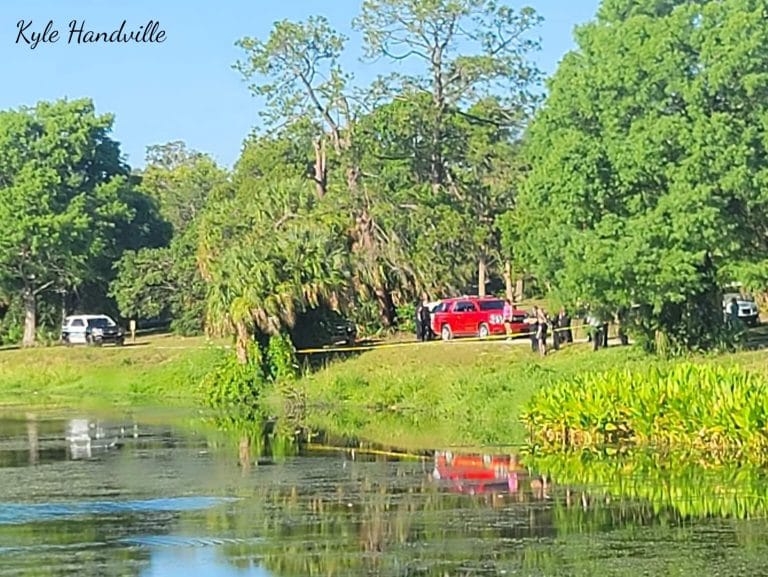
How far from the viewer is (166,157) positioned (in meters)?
137

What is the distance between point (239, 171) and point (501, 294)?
14.5 metres

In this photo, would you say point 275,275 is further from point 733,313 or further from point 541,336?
point 733,313

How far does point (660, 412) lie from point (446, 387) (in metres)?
12.6

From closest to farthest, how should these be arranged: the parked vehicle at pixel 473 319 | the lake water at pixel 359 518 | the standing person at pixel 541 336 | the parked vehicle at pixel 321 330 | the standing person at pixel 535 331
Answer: the lake water at pixel 359 518
the standing person at pixel 541 336
the standing person at pixel 535 331
the parked vehicle at pixel 321 330
the parked vehicle at pixel 473 319

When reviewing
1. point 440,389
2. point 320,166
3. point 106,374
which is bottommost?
point 440,389

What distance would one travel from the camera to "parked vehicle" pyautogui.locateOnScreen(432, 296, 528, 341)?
53.2 meters

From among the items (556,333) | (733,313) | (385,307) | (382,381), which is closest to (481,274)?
(385,307)

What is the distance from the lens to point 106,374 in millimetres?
59125

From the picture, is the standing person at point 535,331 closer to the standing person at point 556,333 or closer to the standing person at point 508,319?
the standing person at point 556,333

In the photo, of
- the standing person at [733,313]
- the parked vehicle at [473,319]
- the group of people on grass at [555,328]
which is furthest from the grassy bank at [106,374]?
the standing person at [733,313]

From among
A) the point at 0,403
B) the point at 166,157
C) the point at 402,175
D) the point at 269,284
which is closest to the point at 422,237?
the point at 402,175

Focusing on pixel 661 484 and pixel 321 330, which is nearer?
pixel 661 484

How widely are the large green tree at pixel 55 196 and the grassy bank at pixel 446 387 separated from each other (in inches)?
992

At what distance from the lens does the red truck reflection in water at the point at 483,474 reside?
26.0 m
